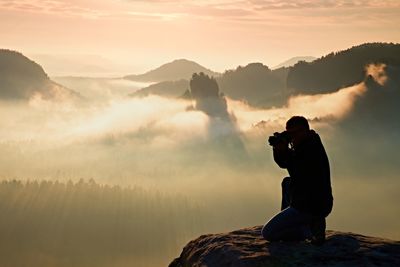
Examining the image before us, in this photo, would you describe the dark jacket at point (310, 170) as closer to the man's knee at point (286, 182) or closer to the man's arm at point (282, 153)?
the man's arm at point (282, 153)

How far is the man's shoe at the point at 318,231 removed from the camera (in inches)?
643

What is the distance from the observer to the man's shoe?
16344 millimetres

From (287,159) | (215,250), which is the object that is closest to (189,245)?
(215,250)

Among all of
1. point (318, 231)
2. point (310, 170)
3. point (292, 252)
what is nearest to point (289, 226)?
point (318, 231)

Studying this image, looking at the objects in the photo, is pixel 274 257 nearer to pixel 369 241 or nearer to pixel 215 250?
pixel 215 250

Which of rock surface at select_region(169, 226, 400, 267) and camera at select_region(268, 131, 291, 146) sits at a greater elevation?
camera at select_region(268, 131, 291, 146)

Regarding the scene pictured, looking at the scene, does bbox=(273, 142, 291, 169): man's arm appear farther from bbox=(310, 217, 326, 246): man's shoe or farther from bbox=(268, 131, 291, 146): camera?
bbox=(310, 217, 326, 246): man's shoe

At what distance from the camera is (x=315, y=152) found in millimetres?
15930

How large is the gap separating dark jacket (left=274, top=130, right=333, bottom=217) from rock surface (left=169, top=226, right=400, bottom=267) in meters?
1.22

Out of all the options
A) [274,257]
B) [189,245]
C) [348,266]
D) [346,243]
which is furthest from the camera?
[189,245]

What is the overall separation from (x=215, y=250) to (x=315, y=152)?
4194 mm

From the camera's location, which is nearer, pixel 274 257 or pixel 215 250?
pixel 274 257

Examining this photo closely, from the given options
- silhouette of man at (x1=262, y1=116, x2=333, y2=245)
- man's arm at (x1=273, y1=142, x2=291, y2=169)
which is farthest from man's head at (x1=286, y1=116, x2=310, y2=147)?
man's arm at (x1=273, y1=142, x2=291, y2=169)

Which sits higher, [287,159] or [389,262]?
[287,159]
